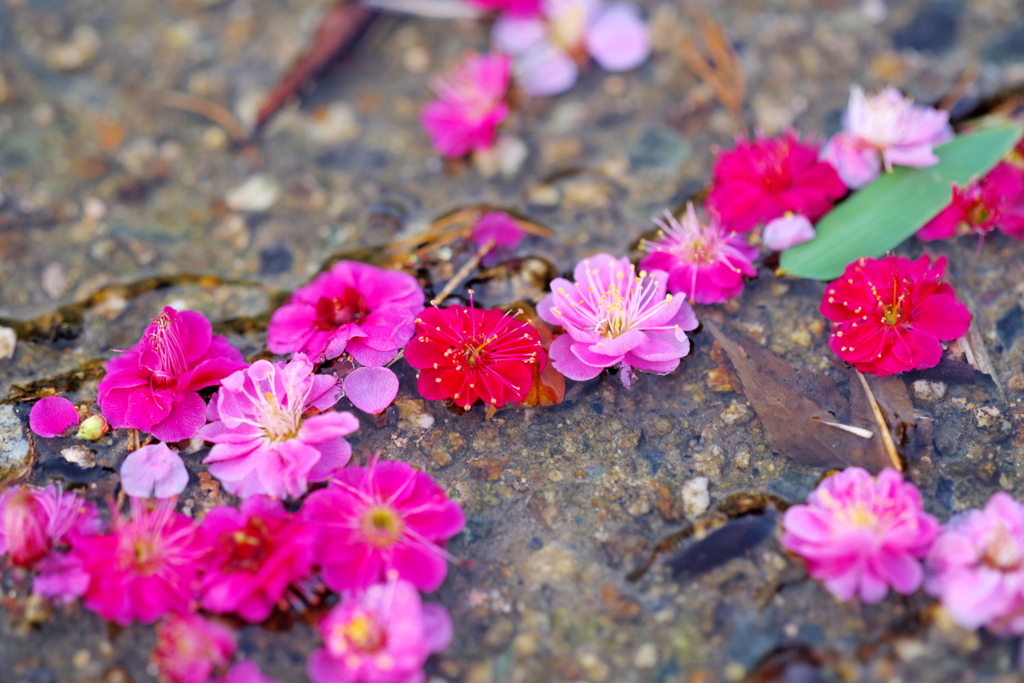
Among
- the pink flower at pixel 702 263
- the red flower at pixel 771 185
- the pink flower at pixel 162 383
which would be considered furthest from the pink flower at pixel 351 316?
the red flower at pixel 771 185

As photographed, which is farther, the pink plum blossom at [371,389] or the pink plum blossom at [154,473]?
the pink plum blossom at [371,389]

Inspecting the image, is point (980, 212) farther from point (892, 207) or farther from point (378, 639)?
point (378, 639)

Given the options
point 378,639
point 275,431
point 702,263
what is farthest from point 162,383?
point 702,263

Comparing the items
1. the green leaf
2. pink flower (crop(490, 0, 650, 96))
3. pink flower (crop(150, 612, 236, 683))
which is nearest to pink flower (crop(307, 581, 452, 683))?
pink flower (crop(150, 612, 236, 683))

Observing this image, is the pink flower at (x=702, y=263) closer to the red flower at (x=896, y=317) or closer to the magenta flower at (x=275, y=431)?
the red flower at (x=896, y=317)

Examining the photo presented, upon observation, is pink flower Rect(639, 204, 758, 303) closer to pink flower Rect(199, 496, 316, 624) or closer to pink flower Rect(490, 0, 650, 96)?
pink flower Rect(490, 0, 650, 96)

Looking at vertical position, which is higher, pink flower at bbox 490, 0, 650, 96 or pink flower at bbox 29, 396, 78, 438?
pink flower at bbox 490, 0, 650, 96
